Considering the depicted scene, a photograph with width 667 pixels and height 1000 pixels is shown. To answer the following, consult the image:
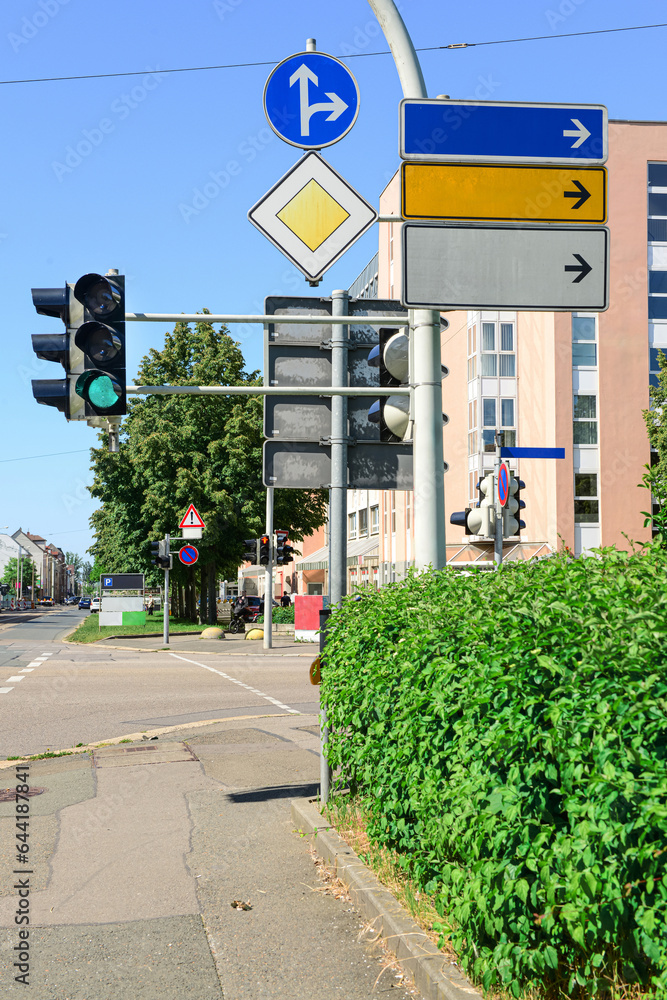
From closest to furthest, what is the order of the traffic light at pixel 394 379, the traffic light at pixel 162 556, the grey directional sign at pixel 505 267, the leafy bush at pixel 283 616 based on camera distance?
the grey directional sign at pixel 505 267 < the traffic light at pixel 394 379 < the traffic light at pixel 162 556 < the leafy bush at pixel 283 616

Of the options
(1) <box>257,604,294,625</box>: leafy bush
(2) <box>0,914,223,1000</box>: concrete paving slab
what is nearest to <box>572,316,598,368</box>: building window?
(1) <box>257,604,294,625</box>: leafy bush

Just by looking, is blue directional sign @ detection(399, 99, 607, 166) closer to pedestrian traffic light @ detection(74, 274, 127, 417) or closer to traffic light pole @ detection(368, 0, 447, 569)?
traffic light pole @ detection(368, 0, 447, 569)

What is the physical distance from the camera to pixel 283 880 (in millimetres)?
5477

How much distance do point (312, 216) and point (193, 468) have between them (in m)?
37.4

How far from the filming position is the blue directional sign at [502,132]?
475cm

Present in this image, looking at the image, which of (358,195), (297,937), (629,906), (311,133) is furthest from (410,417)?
(629,906)

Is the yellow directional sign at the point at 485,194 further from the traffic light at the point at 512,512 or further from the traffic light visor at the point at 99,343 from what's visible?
Answer: the traffic light at the point at 512,512

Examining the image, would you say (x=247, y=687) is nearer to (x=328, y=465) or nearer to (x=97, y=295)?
(x=328, y=465)

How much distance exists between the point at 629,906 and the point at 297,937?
218 cm

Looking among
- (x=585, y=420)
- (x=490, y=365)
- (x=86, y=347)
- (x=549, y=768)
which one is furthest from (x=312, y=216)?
(x=490, y=365)

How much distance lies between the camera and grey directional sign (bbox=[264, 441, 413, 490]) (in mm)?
7219

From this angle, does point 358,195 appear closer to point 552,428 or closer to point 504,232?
point 504,232

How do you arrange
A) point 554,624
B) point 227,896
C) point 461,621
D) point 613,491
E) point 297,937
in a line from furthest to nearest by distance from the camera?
1. point 613,491
2. point 227,896
3. point 297,937
4. point 461,621
5. point 554,624

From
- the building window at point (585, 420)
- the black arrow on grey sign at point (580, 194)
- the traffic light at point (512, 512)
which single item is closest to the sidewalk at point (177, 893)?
the black arrow on grey sign at point (580, 194)
